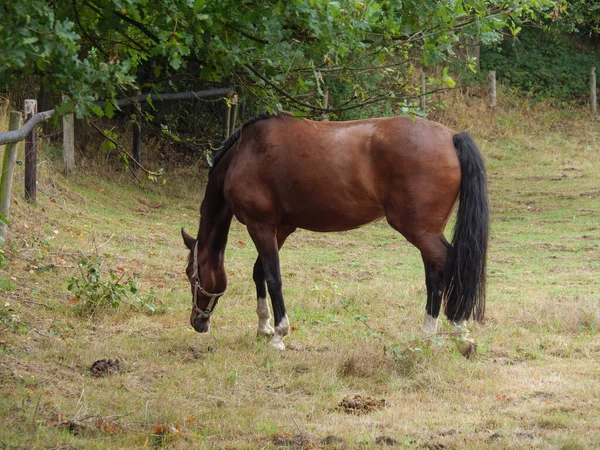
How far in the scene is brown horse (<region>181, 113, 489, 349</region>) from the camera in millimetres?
6672

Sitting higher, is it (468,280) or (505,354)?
(468,280)

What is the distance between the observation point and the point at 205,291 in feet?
24.3

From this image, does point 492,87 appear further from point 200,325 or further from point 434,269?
point 200,325

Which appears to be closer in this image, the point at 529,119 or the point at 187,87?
the point at 187,87

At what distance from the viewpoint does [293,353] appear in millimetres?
6723

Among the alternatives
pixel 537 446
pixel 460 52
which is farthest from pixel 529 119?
pixel 537 446

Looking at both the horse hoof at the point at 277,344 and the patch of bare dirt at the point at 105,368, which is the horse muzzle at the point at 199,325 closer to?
the horse hoof at the point at 277,344

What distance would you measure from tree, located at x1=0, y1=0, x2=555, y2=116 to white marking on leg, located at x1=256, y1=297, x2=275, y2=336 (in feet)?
8.29

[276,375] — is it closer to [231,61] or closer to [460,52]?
[231,61]

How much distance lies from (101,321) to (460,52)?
20.3 meters

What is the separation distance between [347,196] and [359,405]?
226 cm

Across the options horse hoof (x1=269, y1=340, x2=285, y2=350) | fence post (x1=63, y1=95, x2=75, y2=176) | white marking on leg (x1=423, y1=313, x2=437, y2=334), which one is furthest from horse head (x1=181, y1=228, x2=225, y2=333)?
fence post (x1=63, y1=95, x2=75, y2=176)

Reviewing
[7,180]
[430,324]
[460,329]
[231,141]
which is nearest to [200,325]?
[231,141]

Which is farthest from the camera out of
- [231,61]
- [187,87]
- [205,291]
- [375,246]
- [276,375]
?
[187,87]
